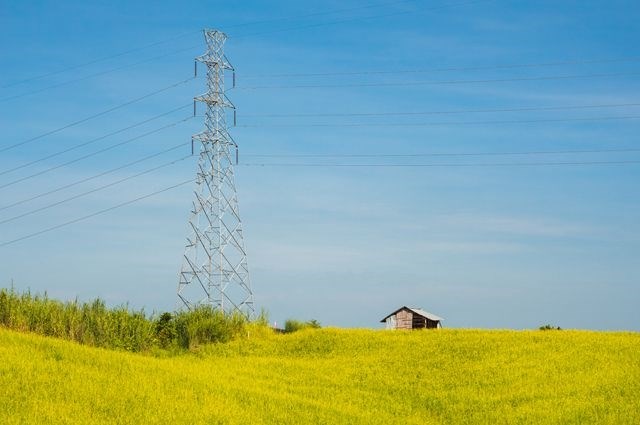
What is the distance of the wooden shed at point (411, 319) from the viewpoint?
184ft

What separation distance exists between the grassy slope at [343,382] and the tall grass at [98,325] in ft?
6.32

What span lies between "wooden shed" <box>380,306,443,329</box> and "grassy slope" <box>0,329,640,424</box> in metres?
20.2

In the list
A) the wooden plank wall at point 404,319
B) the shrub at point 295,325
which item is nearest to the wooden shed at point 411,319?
the wooden plank wall at point 404,319

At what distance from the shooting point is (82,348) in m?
26.9

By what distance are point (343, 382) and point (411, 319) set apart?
28.4m

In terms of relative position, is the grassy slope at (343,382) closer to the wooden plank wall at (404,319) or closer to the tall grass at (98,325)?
the tall grass at (98,325)

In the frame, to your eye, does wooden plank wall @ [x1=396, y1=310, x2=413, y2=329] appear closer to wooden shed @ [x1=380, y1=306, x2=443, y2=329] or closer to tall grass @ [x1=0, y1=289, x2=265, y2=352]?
wooden shed @ [x1=380, y1=306, x2=443, y2=329]

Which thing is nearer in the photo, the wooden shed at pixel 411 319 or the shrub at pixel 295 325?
the shrub at pixel 295 325

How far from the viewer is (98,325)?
32.4 metres

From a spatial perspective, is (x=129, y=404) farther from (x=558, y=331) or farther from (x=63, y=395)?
(x=558, y=331)

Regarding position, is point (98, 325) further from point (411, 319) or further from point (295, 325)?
point (411, 319)

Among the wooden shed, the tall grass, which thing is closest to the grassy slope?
the tall grass

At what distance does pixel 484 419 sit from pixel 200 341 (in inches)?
669

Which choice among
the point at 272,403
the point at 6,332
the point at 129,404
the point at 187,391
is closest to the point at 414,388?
the point at 272,403
